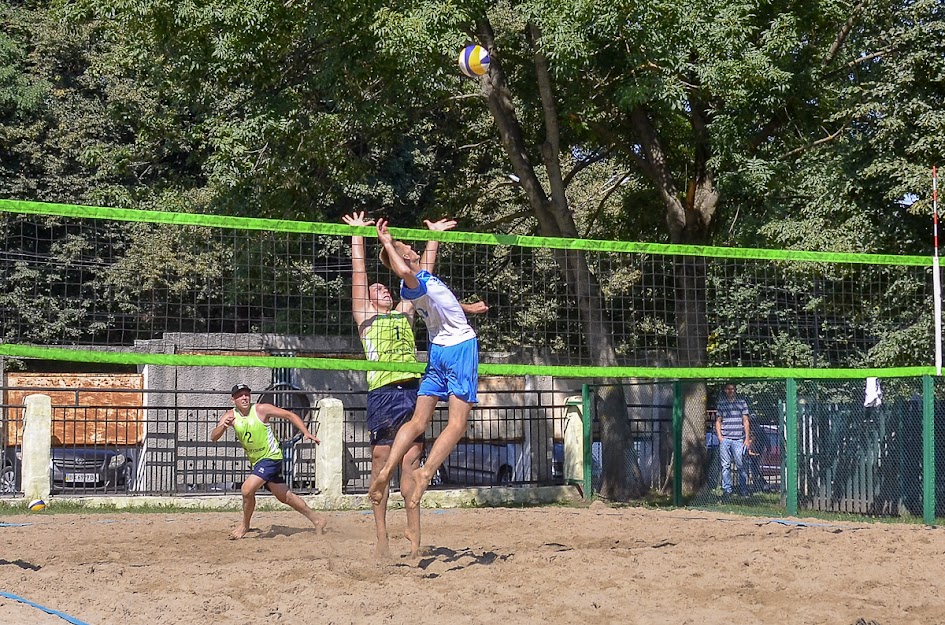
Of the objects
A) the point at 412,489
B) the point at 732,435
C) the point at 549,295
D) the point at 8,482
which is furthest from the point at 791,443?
the point at 8,482

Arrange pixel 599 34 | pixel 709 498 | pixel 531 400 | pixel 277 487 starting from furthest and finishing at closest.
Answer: pixel 531 400
pixel 709 498
pixel 599 34
pixel 277 487

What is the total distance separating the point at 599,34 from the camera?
12.4 meters

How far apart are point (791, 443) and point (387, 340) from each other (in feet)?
18.8

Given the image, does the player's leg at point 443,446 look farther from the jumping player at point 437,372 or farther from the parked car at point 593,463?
the parked car at point 593,463

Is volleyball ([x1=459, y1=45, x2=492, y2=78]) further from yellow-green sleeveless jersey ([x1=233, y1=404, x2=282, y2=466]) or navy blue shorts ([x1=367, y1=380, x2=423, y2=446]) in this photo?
yellow-green sleeveless jersey ([x1=233, y1=404, x2=282, y2=466])

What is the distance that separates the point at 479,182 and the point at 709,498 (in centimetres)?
705

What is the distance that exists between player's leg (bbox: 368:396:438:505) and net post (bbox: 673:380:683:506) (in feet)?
24.2

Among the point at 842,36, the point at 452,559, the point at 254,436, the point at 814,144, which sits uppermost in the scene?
the point at 842,36

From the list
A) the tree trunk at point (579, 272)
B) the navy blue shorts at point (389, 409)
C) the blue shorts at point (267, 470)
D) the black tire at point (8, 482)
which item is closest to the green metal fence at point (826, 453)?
the tree trunk at point (579, 272)

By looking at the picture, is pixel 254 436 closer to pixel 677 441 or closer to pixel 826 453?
pixel 677 441

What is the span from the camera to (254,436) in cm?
933

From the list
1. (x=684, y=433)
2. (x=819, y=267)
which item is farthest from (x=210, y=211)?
(x=819, y=267)

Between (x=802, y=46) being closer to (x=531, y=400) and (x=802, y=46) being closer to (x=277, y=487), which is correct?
(x=531, y=400)

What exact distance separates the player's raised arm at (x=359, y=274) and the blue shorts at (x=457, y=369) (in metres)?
1.06
